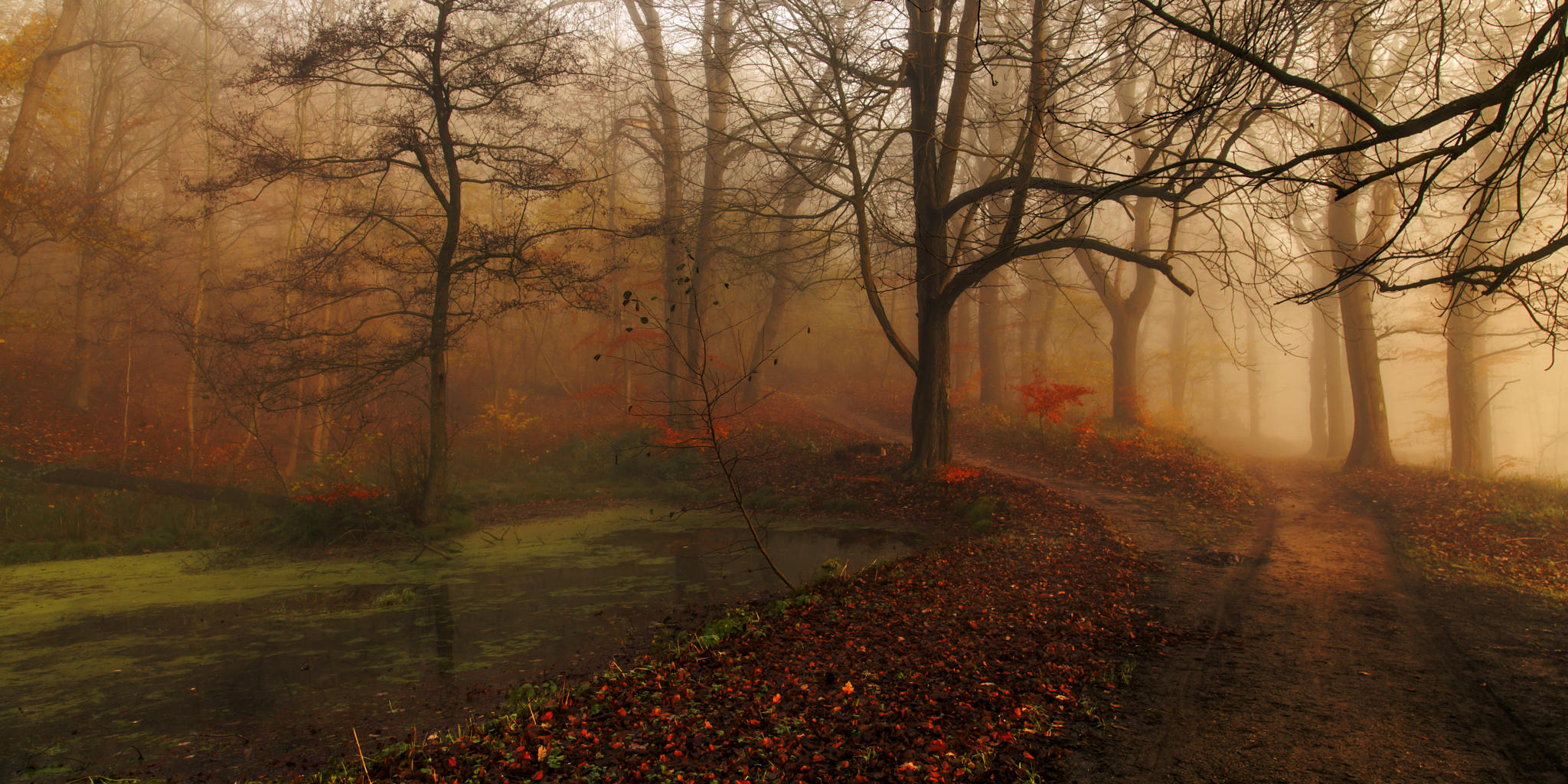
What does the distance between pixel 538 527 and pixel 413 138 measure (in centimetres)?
623

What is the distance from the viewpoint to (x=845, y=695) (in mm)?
4488

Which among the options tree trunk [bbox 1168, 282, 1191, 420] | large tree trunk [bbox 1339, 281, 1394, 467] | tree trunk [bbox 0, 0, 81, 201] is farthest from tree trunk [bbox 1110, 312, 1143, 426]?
tree trunk [bbox 0, 0, 81, 201]

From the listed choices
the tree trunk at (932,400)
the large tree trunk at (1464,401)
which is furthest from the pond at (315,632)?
the large tree trunk at (1464,401)

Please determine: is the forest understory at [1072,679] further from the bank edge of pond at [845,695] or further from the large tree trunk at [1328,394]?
the large tree trunk at [1328,394]

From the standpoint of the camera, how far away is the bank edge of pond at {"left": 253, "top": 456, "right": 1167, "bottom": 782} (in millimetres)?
3719

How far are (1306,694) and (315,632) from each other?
818 centimetres

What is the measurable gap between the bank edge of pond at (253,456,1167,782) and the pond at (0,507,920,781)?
870 mm

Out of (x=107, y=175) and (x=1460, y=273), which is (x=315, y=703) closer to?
(x=1460, y=273)

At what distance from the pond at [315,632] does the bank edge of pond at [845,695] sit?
870 mm

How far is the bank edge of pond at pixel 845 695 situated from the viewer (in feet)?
12.2

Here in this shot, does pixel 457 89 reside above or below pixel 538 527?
above

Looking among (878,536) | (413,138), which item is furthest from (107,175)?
(878,536)

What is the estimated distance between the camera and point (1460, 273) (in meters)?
4.35

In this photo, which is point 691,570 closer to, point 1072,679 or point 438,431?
point 438,431
